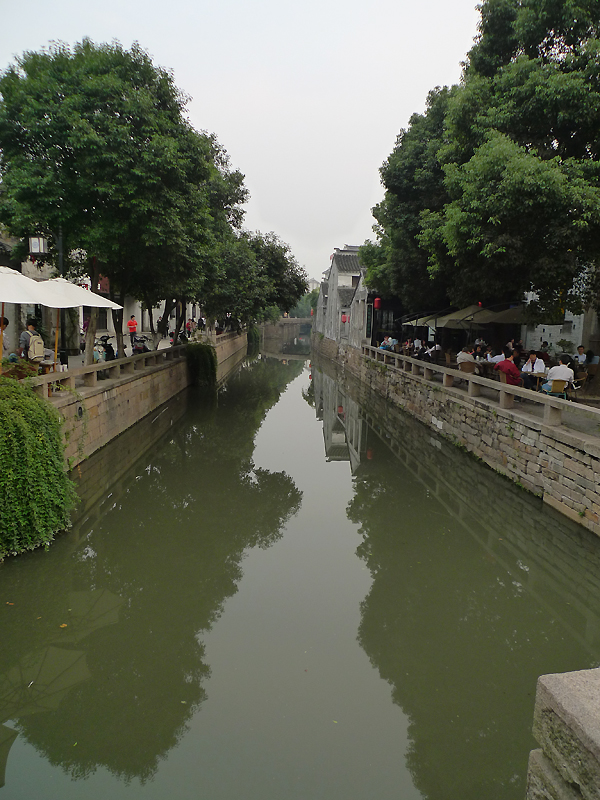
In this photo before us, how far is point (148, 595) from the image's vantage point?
5.73 metres

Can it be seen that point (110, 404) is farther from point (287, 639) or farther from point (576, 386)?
point (576, 386)

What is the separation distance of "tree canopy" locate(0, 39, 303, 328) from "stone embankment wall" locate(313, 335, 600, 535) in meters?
7.27

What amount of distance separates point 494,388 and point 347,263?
119ft

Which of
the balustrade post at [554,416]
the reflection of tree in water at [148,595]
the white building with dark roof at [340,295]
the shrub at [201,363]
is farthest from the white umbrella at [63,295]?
the white building with dark roof at [340,295]

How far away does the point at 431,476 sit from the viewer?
10.5 m

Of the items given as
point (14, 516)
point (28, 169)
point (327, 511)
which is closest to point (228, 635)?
point (14, 516)

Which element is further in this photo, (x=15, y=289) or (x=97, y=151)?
(x=97, y=151)

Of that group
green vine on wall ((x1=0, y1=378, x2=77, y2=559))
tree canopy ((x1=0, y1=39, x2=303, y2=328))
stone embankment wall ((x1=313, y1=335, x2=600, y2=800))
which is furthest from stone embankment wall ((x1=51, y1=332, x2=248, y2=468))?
stone embankment wall ((x1=313, y1=335, x2=600, y2=800))

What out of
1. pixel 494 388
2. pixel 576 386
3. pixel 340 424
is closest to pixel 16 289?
pixel 494 388

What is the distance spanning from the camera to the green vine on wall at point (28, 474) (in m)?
5.69

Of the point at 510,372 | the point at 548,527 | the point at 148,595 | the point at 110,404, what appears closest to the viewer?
the point at 148,595

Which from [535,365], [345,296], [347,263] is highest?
[347,263]

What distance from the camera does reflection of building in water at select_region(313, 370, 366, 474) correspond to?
503 inches

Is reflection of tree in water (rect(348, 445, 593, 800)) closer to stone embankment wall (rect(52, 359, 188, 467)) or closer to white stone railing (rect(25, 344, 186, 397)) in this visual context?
stone embankment wall (rect(52, 359, 188, 467))
